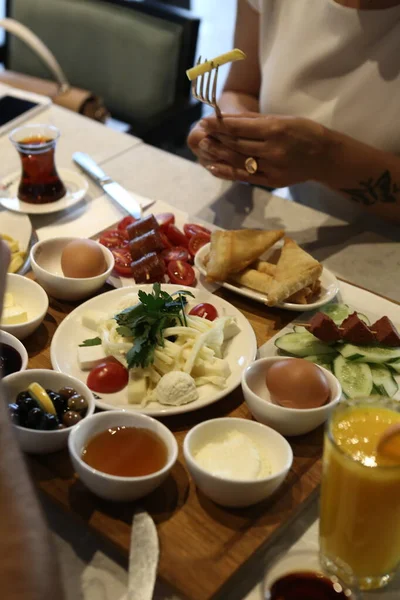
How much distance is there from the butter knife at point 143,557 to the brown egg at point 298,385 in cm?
37

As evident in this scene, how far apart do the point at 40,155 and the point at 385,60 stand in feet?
3.63

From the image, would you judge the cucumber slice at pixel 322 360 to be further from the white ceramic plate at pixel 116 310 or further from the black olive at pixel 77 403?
the black olive at pixel 77 403

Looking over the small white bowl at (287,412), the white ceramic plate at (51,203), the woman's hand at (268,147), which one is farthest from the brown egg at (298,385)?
the white ceramic plate at (51,203)

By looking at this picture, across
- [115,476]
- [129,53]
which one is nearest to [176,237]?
[115,476]

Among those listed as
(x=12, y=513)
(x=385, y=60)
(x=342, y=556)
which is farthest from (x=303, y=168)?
(x=12, y=513)

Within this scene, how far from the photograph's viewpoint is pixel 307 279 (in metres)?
1.66

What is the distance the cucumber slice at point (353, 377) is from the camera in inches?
56.5

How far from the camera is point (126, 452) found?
1.19 metres

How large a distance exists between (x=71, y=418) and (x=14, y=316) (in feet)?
1.37

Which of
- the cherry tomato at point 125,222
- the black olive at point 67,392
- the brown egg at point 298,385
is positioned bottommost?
the cherry tomato at point 125,222

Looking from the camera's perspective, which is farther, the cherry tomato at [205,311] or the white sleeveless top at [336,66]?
the white sleeveless top at [336,66]

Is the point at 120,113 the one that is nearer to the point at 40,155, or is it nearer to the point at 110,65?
the point at 110,65

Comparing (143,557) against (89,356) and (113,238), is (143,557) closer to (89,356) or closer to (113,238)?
(89,356)

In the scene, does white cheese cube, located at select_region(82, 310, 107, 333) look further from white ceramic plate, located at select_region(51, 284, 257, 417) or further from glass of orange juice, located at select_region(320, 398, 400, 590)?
glass of orange juice, located at select_region(320, 398, 400, 590)
